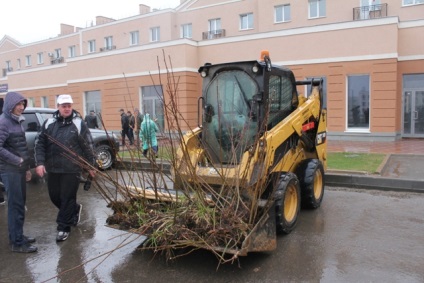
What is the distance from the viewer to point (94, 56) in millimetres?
23031

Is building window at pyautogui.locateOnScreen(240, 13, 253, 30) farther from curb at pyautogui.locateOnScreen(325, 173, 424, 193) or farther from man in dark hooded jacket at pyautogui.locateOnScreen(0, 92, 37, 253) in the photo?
man in dark hooded jacket at pyautogui.locateOnScreen(0, 92, 37, 253)

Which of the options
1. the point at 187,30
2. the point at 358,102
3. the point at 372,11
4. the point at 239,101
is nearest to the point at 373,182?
→ the point at 239,101

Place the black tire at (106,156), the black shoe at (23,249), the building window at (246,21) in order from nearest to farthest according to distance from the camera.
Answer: the black shoe at (23,249)
the black tire at (106,156)
the building window at (246,21)

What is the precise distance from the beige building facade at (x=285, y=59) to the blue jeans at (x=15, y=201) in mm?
5506

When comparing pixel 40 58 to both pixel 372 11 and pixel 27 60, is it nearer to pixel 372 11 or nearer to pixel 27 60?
pixel 27 60

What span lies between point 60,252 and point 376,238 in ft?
13.1

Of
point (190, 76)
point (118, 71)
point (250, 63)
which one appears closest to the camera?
point (250, 63)

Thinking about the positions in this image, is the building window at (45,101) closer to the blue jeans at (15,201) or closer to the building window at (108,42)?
the building window at (108,42)

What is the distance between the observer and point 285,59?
17.8 meters

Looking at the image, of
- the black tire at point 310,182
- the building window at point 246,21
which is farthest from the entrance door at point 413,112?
the black tire at point 310,182

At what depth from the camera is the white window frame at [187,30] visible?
94.3ft

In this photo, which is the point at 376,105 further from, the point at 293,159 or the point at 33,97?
the point at 33,97

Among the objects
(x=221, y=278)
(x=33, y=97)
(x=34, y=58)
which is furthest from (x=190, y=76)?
(x=34, y=58)

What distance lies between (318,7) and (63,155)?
20923 mm
